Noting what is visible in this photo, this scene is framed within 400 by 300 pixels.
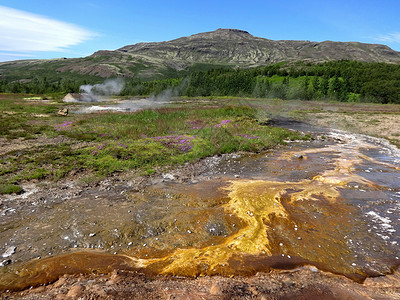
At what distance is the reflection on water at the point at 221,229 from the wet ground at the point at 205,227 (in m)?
0.04

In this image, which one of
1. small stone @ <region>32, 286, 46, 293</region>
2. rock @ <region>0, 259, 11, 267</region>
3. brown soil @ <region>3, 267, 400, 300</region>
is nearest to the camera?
Answer: brown soil @ <region>3, 267, 400, 300</region>

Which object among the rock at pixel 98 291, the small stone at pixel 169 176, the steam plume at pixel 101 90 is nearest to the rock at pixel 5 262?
the rock at pixel 98 291

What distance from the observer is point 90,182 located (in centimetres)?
1277

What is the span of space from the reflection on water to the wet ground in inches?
1.5

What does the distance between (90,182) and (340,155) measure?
19319 millimetres

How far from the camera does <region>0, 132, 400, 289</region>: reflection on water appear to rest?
692 cm

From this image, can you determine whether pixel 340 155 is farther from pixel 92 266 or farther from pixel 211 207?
pixel 92 266

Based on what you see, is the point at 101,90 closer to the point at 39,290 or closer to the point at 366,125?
the point at 366,125

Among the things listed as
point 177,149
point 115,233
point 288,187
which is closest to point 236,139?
point 177,149

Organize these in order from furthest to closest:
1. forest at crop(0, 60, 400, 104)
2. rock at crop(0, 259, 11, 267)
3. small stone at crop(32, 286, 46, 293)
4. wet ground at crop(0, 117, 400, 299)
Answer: forest at crop(0, 60, 400, 104) → wet ground at crop(0, 117, 400, 299) → rock at crop(0, 259, 11, 267) → small stone at crop(32, 286, 46, 293)

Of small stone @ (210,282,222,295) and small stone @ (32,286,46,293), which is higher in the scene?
small stone @ (210,282,222,295)

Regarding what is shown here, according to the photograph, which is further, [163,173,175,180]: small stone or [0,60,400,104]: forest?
[0,60,400,104]: forest

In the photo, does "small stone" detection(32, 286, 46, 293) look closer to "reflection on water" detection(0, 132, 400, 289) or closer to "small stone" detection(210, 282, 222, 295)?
"reflection on water" detection(0, 132, 400, 289)

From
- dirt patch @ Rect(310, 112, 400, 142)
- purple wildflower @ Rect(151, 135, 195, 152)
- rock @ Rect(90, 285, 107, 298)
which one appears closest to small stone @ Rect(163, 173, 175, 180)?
purple wildflower @ Rect(151, 135, 195, 152)
